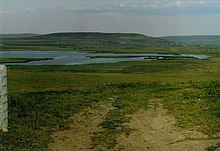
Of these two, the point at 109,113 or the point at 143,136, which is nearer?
the point at 143,136

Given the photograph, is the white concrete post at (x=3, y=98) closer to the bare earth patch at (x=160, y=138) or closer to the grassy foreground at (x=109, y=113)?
the grassy foreground at (x=109, y=113)

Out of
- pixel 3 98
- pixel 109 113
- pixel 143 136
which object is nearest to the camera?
pixel 3 98

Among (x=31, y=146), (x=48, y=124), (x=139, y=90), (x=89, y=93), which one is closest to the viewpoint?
(x=31, y=146)

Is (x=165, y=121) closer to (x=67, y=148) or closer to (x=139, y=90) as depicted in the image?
(x=67, y=148)

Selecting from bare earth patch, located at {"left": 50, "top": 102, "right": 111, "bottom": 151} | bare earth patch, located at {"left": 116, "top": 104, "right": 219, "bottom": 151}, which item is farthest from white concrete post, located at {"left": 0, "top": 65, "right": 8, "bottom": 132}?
bare earth patch, located at {"left": 116, "top": 104, "right": 219, "bottom": 151}

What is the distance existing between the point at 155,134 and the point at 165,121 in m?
1.62

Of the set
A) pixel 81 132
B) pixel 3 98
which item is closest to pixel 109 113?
pixel 81 132

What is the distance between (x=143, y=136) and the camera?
10047 millimetres

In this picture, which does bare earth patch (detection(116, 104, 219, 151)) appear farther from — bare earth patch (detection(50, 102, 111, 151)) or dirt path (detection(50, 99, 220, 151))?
bare earth patch (detection(50, 102, 111, 151))

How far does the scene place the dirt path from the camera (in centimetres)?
908

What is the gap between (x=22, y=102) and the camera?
44.9 ft

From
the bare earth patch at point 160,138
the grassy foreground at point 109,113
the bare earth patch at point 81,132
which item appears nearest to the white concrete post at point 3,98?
the grassy foreground at point 109,113

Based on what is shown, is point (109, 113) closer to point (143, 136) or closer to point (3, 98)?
point (143, 136)

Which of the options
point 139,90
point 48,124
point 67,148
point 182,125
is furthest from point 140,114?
point 139,90
